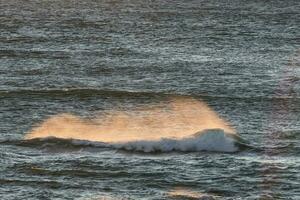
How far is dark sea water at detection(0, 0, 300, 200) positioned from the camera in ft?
61.0

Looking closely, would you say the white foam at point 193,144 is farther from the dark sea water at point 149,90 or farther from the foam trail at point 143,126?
the dark sea water at point 149,90

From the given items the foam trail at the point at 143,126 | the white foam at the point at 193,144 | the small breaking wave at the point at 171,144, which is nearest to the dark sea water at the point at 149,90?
the small breaking wave at the point at 171,144

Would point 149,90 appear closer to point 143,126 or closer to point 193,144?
point 143,126

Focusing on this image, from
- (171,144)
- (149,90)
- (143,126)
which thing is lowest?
(171,144)

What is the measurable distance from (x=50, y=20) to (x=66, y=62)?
18.0 meters

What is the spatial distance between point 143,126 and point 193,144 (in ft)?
11.1

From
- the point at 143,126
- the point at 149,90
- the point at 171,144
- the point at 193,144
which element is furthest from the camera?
the point at 149,90

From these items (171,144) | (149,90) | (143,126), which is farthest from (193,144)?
(149,90)

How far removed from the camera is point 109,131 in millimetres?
23719

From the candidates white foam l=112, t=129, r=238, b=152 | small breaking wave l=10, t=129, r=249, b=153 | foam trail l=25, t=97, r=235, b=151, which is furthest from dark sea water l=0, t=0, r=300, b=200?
foam trail l=25, t=97, r=235, b=151

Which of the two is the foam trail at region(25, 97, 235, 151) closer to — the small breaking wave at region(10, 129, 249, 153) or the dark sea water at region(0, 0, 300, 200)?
the small breaking wave at region(10, 129, 249, 153)

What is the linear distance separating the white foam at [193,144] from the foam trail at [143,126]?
25mm

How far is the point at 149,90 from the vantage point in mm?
30172

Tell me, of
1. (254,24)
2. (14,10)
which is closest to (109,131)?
(254,24)
